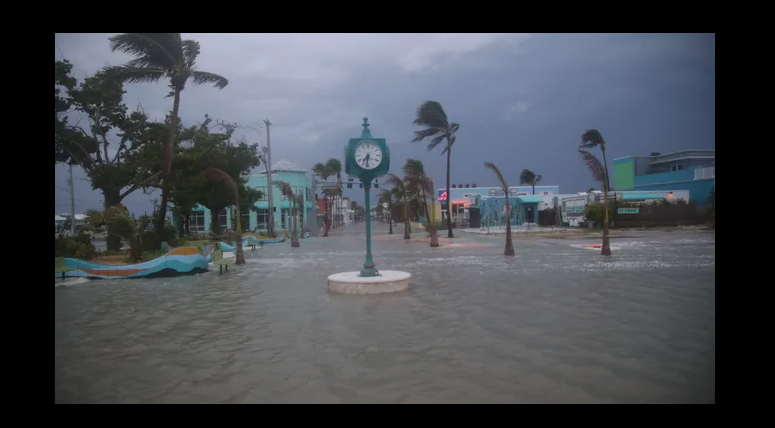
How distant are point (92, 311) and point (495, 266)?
10.8 m

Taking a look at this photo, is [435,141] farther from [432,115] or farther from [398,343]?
[398,343]

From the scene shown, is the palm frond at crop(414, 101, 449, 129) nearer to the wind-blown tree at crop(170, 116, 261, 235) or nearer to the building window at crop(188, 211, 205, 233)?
the wind-blown tree at crop(170, 116, 261, 235)

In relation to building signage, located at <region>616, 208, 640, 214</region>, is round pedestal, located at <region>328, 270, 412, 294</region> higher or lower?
lower

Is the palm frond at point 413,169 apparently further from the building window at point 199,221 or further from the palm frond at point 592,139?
the building window at point 199,221

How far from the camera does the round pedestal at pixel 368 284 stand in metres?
10.6

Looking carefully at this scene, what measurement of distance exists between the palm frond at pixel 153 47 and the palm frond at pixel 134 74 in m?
0.36

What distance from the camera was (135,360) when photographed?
19.4 ft

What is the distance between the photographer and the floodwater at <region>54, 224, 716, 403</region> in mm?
4758

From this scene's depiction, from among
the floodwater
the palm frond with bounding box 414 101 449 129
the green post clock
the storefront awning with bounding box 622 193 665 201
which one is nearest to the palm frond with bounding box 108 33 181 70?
the floodwater

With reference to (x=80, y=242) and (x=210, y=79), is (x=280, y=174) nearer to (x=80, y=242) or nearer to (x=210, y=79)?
(x=210, y=79)

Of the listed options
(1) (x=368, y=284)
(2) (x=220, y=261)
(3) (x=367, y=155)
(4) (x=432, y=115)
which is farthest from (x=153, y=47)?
(4) (x=432, y=115)

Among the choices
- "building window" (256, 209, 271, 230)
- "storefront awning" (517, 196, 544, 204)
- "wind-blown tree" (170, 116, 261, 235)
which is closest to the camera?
"wind-blown tree" (170, 116, 261, 235)

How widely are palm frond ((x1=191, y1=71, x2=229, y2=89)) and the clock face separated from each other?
1121 cm

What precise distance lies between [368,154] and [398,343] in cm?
600
